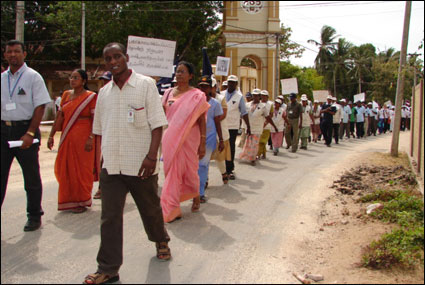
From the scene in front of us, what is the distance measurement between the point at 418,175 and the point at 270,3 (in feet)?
75.2

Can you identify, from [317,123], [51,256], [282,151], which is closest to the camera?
[51,256]

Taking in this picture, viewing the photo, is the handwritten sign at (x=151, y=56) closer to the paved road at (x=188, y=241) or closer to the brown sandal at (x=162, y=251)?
the paved road at (x=188, y=241)

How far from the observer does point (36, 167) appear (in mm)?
4793

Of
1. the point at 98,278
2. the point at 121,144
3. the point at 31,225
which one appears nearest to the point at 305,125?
the point at 31,225

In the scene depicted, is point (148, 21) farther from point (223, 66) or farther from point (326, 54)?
point (326, 54)

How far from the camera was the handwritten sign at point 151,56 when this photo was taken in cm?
908

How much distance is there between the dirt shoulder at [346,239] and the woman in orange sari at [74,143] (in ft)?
9.47

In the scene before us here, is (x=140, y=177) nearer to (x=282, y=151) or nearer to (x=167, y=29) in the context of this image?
(x=282, y=151)

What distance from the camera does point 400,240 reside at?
4.20 meters

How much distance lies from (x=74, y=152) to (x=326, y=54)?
5447 centimetres

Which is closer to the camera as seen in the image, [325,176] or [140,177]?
[140,177]

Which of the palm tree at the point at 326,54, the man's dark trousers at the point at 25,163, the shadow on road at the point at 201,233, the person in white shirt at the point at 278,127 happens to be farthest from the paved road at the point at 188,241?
the palm tree at the point at 326,54

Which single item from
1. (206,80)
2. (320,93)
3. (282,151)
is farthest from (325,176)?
(320,93)

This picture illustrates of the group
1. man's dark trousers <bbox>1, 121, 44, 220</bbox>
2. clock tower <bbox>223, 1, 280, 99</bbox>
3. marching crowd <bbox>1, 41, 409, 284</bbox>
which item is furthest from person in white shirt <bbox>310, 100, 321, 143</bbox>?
man's dark trousers <bbox>1, 121, 44, 220</bbox>
